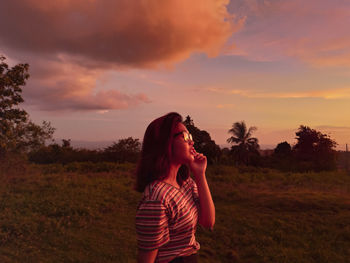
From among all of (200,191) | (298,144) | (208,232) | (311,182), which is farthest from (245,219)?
(298,144)

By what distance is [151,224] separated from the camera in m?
1.74

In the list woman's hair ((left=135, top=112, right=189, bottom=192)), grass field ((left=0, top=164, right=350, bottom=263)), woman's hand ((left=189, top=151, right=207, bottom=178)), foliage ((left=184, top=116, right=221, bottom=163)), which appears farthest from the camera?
foliage ((left=184, top=116, right=221, bottom=163))

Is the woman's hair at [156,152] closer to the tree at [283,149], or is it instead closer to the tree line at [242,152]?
the tree line at [242,152]

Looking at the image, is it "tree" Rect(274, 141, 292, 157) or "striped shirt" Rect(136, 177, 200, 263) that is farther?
"tree" Rect(274, 141, 292, 157)

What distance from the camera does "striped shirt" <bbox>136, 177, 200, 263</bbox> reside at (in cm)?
174

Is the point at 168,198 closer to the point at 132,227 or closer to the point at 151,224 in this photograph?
the point at 151,224

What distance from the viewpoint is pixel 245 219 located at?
29.6 ft

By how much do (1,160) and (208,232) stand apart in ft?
33.0

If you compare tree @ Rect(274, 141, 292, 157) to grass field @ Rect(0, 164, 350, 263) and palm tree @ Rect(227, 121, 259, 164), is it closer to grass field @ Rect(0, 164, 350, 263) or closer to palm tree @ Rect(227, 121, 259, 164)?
palm tree @ Rect(227, 121, 259, 164)

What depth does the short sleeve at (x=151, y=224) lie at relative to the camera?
1.73 metres

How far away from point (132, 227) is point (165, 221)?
7.42 metres

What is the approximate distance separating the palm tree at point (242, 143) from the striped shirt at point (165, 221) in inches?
1317

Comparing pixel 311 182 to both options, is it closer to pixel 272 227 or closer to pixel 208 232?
pixel 272 227

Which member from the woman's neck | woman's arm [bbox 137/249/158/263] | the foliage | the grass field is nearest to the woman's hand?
the woman's neck
